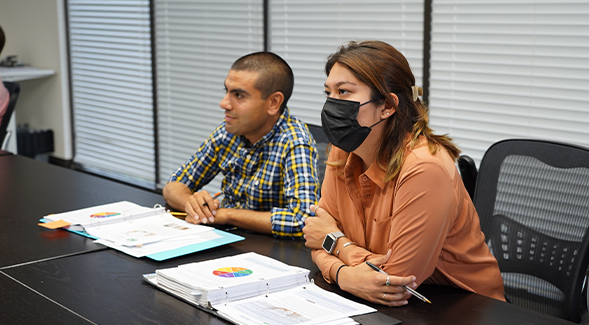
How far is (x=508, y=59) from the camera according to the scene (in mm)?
2857

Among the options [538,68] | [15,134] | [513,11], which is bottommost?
[15,134]

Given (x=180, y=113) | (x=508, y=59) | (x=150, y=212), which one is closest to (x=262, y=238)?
(x=150, y=212)

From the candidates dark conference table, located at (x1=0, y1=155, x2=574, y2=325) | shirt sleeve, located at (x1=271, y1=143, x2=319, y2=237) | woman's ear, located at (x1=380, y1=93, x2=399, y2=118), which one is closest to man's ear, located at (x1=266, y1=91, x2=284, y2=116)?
shirt sleeve, located at (x1=271, y1=143, x2=319, y2=237)

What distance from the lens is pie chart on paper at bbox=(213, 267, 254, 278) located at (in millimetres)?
1472

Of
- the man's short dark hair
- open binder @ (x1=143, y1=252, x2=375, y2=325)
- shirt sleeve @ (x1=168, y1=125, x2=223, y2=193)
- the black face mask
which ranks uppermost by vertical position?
the man's short dark hair

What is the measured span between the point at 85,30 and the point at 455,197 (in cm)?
464

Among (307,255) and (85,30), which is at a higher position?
(85,30)

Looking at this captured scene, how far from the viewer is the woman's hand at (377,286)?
138 centimetres

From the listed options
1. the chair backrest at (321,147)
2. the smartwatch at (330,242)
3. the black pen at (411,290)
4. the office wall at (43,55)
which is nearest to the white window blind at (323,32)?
the chair backrest at (321,147)

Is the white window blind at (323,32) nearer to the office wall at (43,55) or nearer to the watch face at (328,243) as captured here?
the watch face at (328,243)

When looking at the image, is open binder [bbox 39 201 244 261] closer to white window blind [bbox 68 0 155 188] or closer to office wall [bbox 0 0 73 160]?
white window blind [bbox 68 0 155 188]

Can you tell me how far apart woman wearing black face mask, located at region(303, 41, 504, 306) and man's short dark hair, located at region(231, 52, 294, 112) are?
67 cm

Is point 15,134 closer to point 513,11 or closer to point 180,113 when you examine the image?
point 180,113

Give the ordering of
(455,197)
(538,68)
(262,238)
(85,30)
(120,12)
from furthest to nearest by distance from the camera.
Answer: (85,30) → (120,12) → (538,68) → (262,238) → (455,197)
